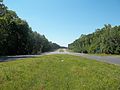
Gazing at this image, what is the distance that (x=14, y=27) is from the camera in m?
81.9

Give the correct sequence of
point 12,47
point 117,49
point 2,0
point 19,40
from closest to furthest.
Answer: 1. point 2,0
2. point 12,47
3. point 19,40
4. point 117,49

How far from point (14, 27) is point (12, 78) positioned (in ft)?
229

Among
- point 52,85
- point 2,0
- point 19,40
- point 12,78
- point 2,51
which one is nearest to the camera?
point 52,85

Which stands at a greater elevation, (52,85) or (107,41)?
(107,41)

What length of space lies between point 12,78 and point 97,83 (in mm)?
4597

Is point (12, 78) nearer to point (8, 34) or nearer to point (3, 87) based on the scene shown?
point (3, 87)

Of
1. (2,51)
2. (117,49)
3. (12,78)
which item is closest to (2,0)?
(2,51)

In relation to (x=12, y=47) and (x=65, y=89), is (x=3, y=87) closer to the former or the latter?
(x=65, y=89)

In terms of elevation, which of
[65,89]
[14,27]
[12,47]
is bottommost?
[65,89]

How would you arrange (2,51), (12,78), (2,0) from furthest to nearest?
(2,51), (2,0), (12,78)

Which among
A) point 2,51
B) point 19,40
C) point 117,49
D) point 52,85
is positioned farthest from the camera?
point 117,49

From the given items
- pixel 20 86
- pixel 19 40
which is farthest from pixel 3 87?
pixel 19 40

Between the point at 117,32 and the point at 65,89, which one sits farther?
the point at 117,32

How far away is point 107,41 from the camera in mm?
103375
